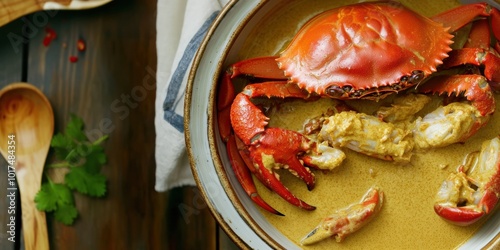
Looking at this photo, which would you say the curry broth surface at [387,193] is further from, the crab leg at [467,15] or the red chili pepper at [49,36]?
the red chili pepper at [49,36]

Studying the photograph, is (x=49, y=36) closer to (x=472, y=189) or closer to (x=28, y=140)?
(x=28, y=140)

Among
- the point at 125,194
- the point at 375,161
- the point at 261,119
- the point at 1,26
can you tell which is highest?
the point at 1,26

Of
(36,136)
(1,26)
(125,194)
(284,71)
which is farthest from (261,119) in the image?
(1,26)

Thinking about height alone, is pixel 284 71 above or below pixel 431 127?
above

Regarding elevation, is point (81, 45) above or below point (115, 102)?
above

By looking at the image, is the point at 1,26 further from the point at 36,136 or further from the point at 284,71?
the point at 284,71

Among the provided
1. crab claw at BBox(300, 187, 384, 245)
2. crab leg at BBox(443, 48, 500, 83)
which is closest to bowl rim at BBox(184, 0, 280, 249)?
crab claw at BBox(300, 187, 384, 245)

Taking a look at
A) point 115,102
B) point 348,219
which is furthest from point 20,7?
point 348,219
